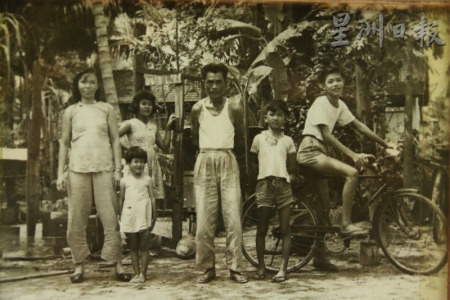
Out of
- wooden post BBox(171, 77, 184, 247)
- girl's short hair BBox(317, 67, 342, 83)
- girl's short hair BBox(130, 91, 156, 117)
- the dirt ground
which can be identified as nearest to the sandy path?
the dirt ground

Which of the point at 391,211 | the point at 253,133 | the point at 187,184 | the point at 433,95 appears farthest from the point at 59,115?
the point at 433,95

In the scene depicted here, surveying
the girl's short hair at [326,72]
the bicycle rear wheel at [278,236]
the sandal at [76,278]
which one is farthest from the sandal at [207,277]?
the girl's short hair at [326,72]

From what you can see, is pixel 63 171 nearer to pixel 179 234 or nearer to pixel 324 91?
pixel 179 234

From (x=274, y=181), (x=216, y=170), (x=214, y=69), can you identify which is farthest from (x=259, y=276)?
(x=214, y=69)

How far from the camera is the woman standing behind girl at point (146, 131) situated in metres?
4.51

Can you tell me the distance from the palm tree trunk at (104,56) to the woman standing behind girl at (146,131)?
5.5 inches

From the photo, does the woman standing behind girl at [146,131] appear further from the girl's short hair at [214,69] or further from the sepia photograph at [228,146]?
the girl's short hair at [214,69]

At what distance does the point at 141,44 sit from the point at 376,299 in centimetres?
316

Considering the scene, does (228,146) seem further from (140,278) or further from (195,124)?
(140,278)

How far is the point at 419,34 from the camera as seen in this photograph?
15.0 feet

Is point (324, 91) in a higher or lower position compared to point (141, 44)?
lower

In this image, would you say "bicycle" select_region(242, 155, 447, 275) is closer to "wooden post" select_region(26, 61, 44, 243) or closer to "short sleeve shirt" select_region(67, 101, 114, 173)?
"short sleeve shirt" select_region(67, 101, 114, 173)

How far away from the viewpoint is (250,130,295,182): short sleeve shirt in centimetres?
444

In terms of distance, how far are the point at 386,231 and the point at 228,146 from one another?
65.4 inches
